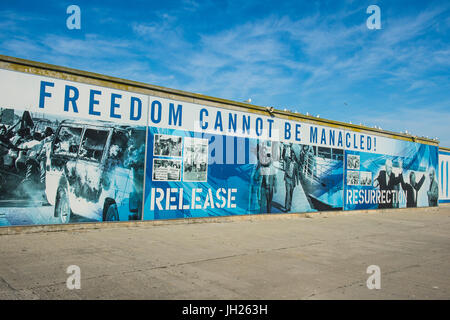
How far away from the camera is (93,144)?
10211 mm

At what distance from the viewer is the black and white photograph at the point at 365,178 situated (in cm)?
1836

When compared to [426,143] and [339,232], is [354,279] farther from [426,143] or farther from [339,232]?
[426,143]

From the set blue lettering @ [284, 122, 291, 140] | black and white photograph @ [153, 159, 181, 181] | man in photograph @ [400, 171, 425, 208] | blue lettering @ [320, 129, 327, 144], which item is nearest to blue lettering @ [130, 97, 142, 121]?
black and white photograph @ [153, 159, 181, 181]

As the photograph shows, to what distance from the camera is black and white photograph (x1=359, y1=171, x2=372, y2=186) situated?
18359mm

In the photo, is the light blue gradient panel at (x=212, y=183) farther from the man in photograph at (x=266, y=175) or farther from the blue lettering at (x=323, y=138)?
the blue lettering at (x=323, y=138)

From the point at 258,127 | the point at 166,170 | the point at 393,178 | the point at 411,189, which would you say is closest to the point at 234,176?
the point at 258,127

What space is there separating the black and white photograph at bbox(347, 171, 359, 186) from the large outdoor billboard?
2.0 inches

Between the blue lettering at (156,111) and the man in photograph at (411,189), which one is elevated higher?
the blue lettering at (156,111)

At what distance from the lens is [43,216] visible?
30.5 feet

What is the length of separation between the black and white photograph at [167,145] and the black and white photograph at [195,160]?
0.88 feet

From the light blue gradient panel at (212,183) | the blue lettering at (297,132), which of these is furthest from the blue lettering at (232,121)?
the blue lettering at (297,132)

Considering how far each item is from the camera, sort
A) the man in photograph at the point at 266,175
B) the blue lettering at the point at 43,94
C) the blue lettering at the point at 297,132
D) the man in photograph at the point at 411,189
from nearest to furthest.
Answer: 1. the blue lettering at the point at 43,94
2. the man in photograph at the point at 266,175
3. the blue lettering at the point at 297,132
4. the man in photograph at the point at 411,189
